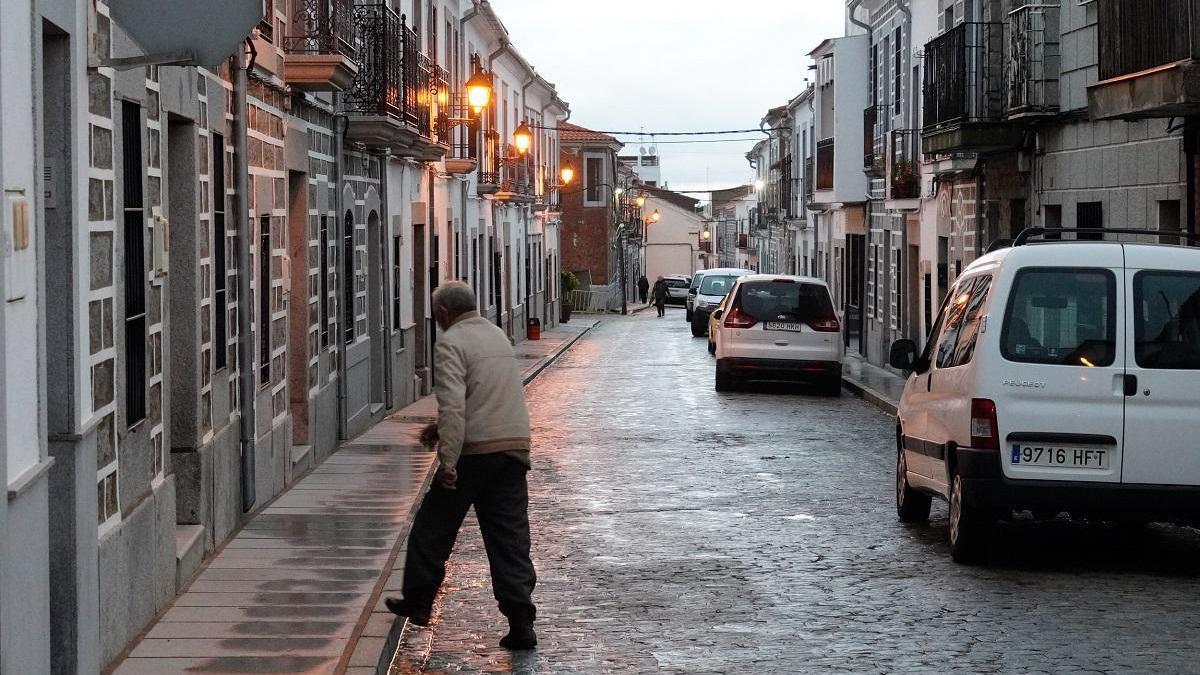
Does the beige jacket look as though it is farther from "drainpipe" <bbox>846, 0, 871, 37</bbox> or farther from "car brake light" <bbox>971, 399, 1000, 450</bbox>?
"drainpipe" <bbox>846, 0, 871, 37</bbox>

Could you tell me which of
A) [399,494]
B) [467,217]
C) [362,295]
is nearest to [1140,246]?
[399,494]

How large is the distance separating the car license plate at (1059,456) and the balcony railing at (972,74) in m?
11.7

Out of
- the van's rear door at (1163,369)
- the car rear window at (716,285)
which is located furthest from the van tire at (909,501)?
the car rear window at (716,285)

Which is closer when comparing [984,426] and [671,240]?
[984,426]

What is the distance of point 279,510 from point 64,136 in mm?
5776

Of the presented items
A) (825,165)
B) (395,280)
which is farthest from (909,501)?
(825,165)

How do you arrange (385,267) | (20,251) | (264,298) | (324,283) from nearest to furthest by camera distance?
(20,251), (264,298), (324,283), (385,267)

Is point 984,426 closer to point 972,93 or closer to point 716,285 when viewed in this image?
point 972,93

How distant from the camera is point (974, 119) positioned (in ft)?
69.0

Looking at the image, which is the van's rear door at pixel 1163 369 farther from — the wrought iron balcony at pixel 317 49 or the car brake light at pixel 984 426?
the wrought iron balcony at pixel 317 49

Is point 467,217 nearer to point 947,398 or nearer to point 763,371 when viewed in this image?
point 763,371

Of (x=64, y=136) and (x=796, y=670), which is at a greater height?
(x=64, y=136)

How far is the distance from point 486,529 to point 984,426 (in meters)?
3.09

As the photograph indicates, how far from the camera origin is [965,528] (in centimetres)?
990
